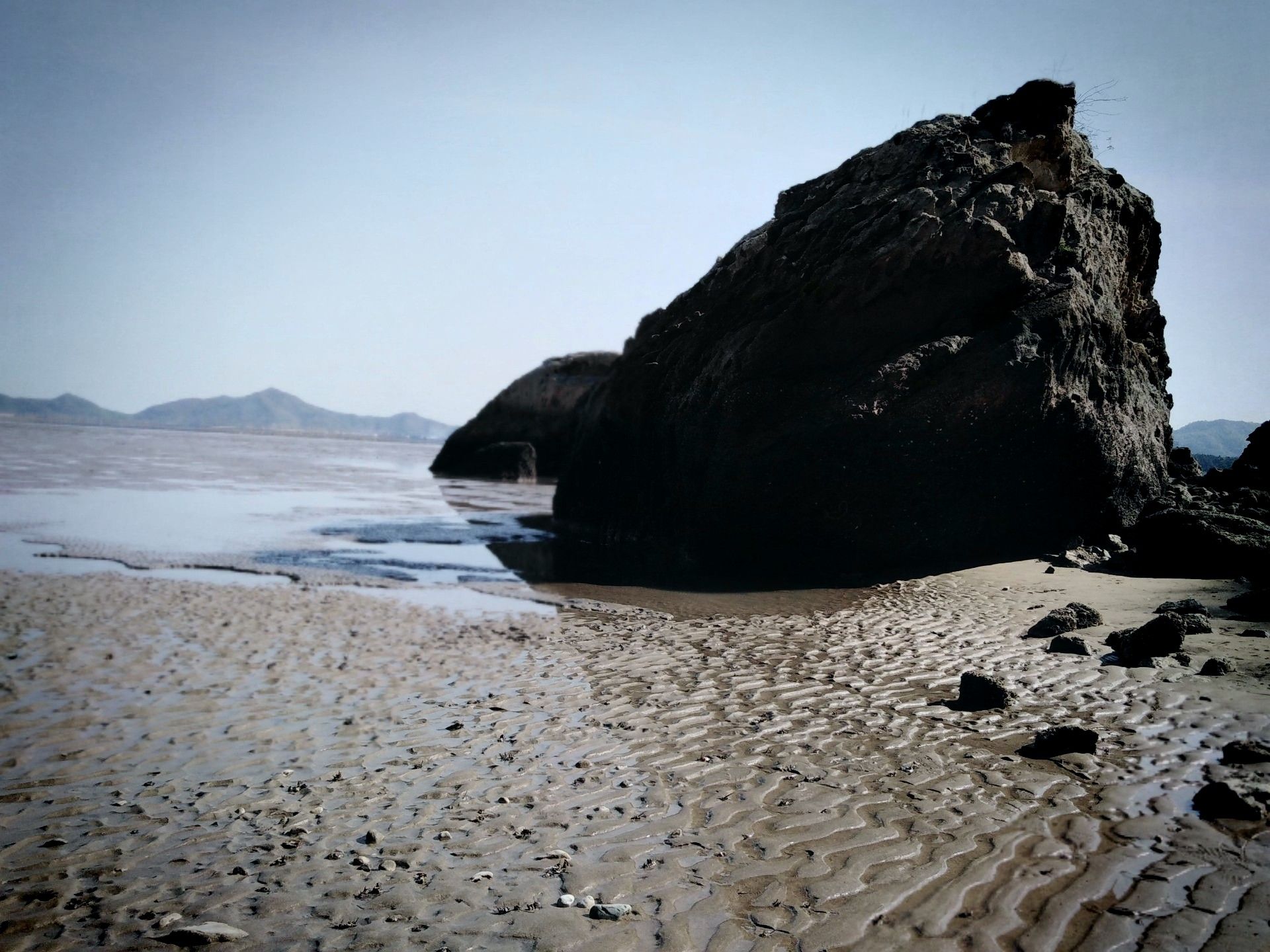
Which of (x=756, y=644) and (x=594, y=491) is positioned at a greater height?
(x=594, y=491)

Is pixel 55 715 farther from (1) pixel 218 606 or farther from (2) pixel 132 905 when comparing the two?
(1) pixel 218 606

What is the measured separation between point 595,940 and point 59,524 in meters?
17.1

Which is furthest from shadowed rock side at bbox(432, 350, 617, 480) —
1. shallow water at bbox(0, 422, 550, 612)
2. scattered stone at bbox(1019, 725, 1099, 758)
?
scattered stone at bbox(1019, 725, 1099, 758)

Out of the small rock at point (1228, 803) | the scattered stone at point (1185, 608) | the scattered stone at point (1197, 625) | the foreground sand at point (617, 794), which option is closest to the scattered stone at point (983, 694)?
the foreground sand at point (617, 794)

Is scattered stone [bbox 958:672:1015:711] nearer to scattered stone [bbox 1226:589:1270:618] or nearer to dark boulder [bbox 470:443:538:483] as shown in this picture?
scattered stone [bbox 1226:589:1270:618]

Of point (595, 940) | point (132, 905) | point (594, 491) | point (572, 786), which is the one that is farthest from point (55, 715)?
point (594, 491)

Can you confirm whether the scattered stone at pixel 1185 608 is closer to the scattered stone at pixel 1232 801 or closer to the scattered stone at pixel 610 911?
the scattered stone at pixel 1232 801

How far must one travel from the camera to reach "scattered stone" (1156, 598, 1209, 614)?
8.54 metres

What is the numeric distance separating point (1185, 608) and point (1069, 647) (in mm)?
1861

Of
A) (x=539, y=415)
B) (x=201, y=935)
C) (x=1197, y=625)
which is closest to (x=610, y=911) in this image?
(x=201, y=935)

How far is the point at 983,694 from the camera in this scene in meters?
6.40

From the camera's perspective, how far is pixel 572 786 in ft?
17.1

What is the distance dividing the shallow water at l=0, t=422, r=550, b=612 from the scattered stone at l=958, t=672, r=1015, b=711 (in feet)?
19.9

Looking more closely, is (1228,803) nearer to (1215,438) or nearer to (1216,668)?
(1216,668)
